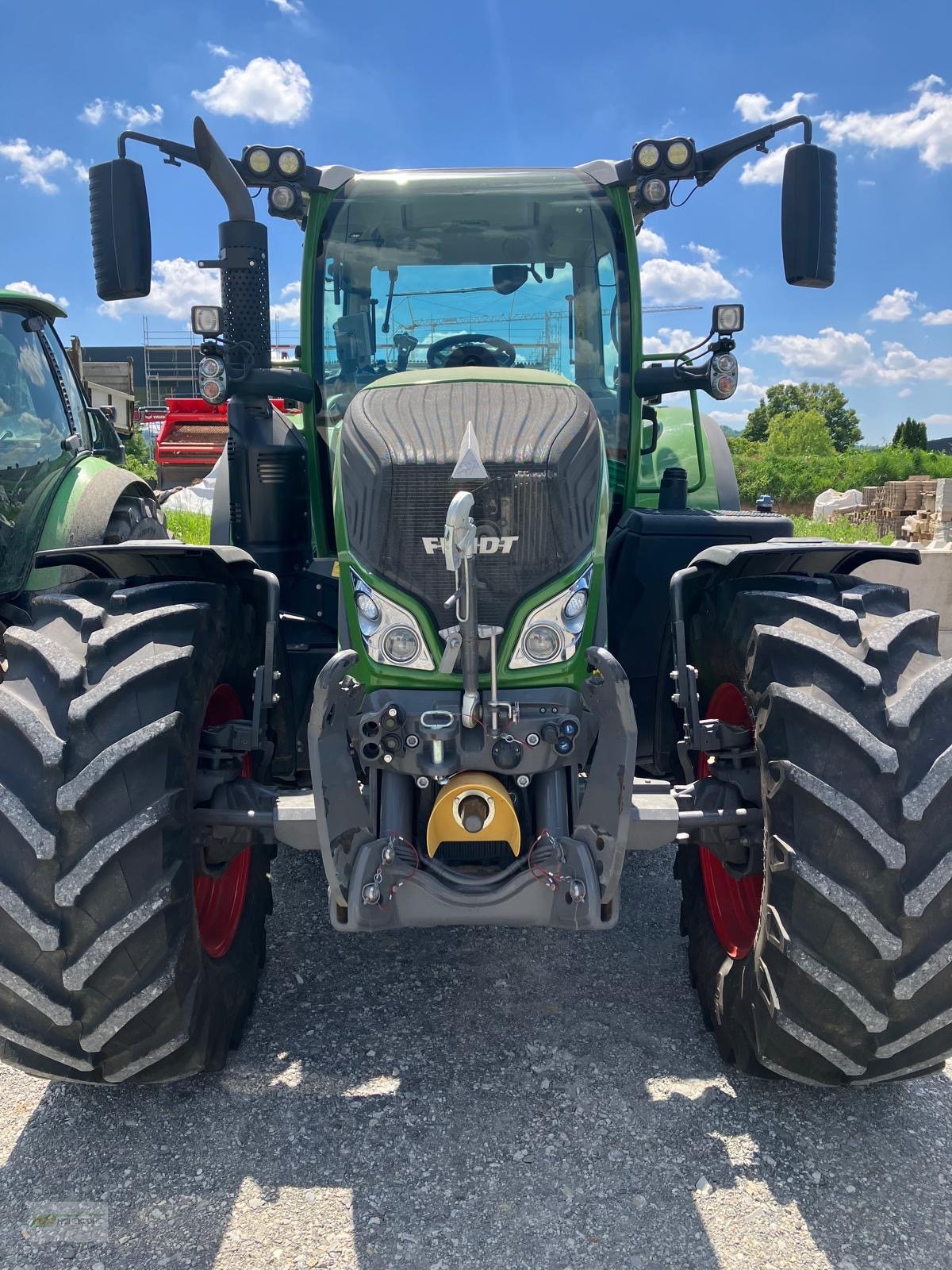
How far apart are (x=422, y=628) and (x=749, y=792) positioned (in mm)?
995

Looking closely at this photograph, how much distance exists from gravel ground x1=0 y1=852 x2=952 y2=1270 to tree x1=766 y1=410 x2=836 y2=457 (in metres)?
66.3

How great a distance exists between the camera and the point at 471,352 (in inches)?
146

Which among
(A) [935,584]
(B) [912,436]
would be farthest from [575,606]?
(B) [912,436]

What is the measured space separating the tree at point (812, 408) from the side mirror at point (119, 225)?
78754 millimetres

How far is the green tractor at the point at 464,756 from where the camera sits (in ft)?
7.43

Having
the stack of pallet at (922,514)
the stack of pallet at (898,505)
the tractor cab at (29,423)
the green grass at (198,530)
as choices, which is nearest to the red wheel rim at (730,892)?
the tractor cab at (29,423)

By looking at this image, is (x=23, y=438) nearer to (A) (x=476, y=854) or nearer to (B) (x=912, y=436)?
(A) (x=476, y=854)

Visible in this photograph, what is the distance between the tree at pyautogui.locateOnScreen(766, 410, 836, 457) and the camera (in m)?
66.3

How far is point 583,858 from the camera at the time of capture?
95.9 inches

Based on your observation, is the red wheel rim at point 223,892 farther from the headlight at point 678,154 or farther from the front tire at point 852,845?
the headlight at point 678,154

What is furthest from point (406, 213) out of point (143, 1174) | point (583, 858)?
point (143, 1174)

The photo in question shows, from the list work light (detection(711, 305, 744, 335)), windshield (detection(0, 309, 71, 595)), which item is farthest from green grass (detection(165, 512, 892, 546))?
work light (detection(711, 305, 744, 335))

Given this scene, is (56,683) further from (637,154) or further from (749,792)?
(637,154)

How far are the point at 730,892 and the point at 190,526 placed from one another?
35.9ft
